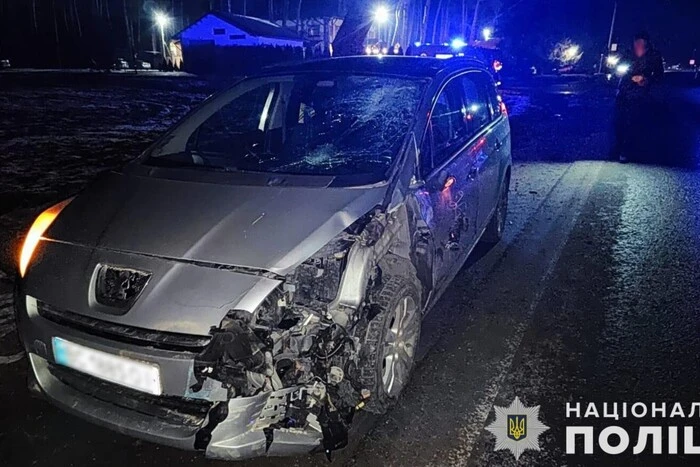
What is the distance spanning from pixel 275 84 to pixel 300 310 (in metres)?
2.24

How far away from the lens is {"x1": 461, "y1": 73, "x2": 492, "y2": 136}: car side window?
14.3 feet

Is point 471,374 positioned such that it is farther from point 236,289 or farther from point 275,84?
point 275,84

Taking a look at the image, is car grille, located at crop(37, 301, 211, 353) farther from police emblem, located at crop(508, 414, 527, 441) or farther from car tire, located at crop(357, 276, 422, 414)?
police emblem, located at crop(508, 414, 527, 441)

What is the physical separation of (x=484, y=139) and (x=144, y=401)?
127 inches

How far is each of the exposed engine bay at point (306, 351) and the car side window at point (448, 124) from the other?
112cm

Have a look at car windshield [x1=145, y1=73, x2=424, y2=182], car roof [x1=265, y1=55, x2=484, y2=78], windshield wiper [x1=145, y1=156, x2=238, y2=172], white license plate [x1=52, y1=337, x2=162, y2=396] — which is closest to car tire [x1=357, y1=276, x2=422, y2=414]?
car windshield [x1=145, y1=73, x2=424, y2=182]

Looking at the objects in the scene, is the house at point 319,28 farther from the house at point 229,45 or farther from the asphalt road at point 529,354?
the asphalt road at point 529,354


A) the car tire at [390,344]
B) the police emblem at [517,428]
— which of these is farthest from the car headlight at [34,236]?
the police emblem at [517,428]

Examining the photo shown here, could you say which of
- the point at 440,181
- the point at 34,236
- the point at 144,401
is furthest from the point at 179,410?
the point at 440,181

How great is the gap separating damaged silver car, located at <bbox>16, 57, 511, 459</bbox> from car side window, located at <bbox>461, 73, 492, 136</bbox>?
0.80 meters

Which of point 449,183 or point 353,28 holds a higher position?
point 353,28

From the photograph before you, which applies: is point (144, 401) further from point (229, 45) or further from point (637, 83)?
point (229, 45)

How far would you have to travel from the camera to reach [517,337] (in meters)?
3.62

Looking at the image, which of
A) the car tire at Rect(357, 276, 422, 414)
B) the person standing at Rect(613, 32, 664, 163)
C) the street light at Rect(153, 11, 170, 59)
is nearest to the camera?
the car tire at Rect(357, 276, 422, 414)
